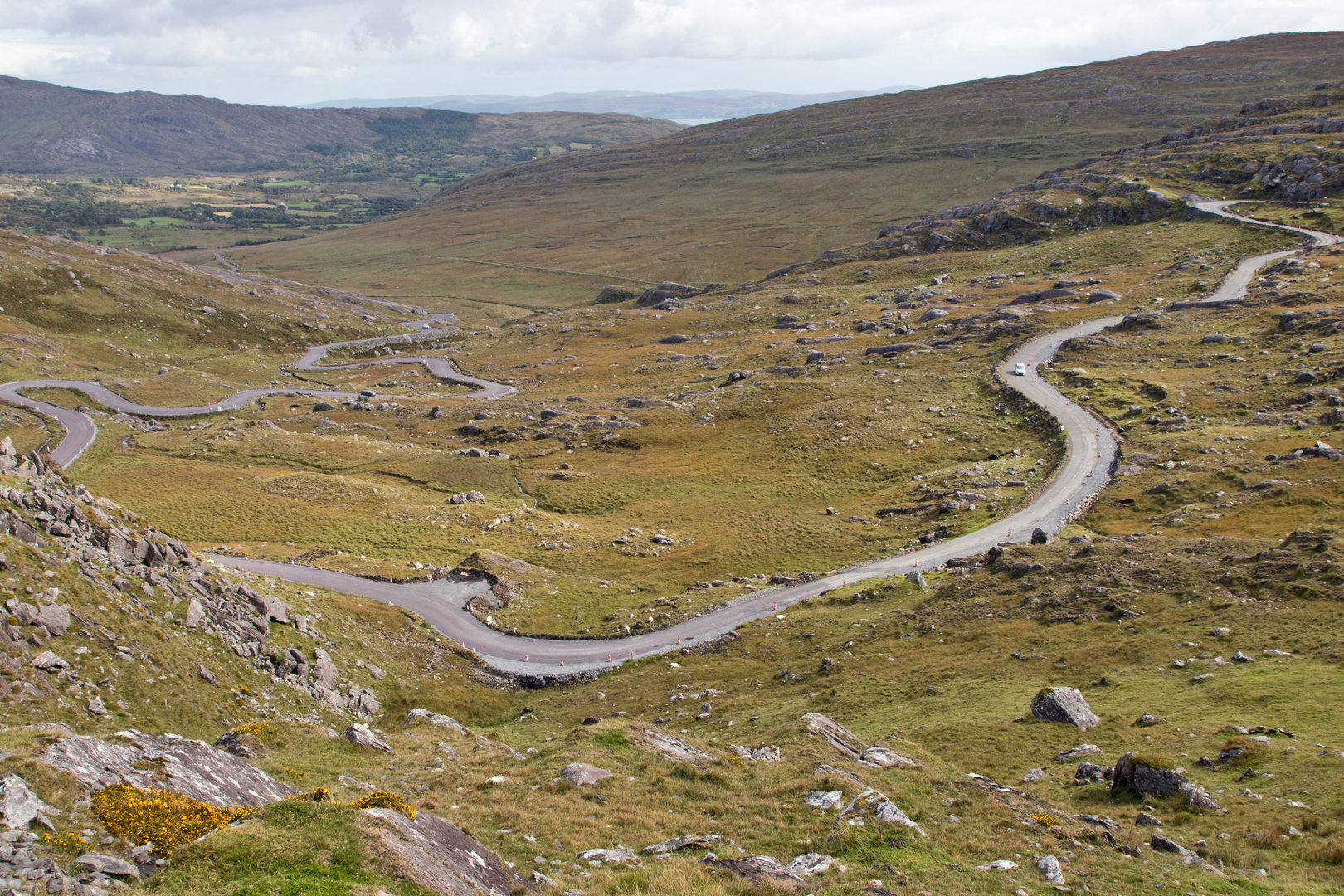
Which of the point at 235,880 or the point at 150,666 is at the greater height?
the point at 235,880

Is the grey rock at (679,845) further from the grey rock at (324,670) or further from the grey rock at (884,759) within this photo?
the grey rock at (324,670)

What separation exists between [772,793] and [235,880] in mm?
16588

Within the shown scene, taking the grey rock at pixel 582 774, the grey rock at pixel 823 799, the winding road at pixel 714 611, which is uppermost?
the grey rock at pixel 823 799

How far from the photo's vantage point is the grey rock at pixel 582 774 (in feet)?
92.1

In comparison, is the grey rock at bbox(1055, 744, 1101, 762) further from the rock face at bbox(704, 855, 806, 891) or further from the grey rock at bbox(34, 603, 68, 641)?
the grey rock at bbox(34, 603, 68, 641)

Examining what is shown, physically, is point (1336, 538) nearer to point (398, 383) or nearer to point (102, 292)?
point (398, 383)

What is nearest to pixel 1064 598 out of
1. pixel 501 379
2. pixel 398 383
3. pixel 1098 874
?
pixel 1098 874

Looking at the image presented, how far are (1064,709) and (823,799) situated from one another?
13.9 m

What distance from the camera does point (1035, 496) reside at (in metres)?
71.4

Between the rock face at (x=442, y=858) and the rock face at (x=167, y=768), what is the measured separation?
5.22m

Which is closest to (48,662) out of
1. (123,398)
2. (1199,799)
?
(1199,799)

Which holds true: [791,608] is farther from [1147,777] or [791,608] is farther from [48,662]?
[48,662]

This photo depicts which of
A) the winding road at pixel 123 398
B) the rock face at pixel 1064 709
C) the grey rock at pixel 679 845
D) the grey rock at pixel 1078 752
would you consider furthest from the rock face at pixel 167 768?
the winding road at pixel 123 398

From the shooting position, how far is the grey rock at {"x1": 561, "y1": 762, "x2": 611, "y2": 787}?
2806 centimetres
